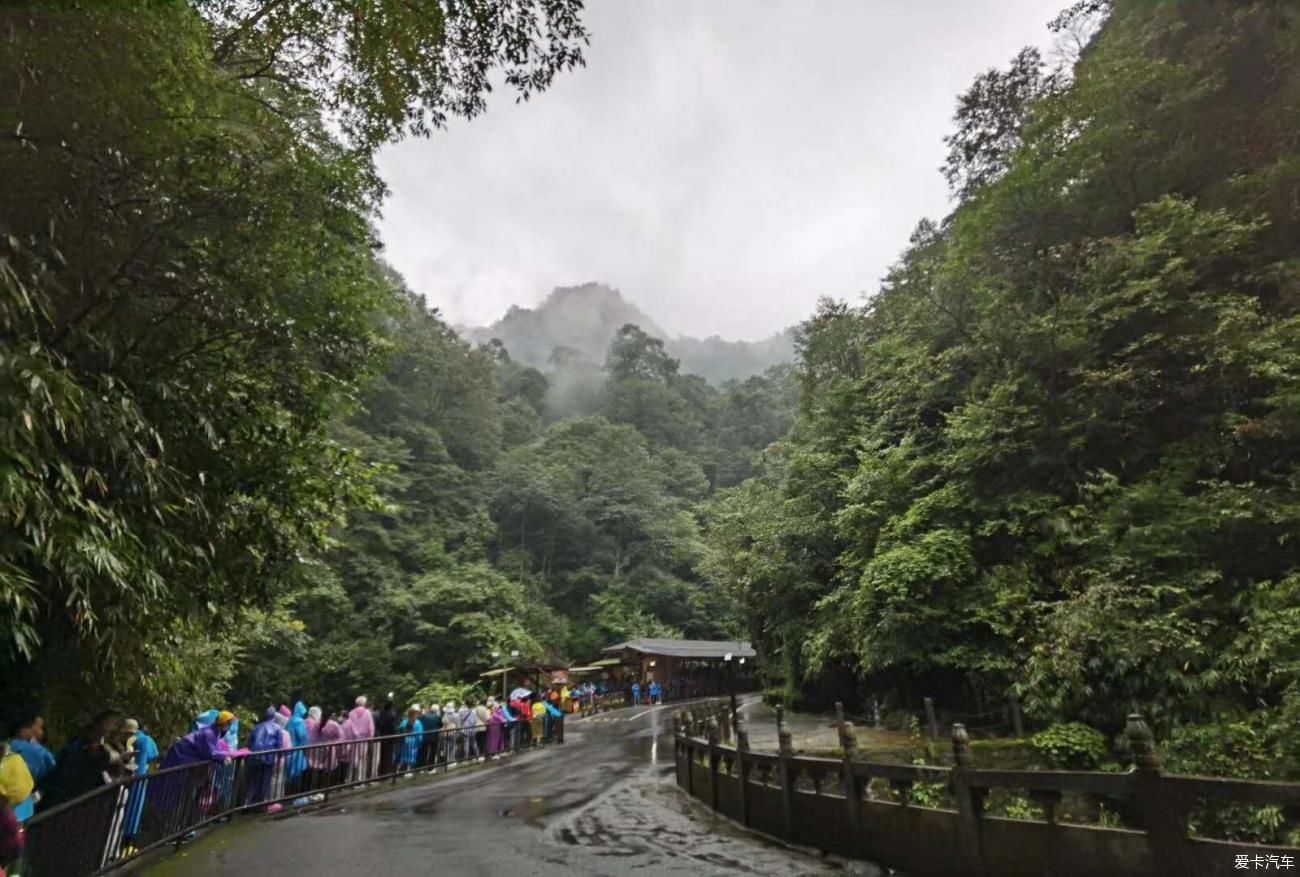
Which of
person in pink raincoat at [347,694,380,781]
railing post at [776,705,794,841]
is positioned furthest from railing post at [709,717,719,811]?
person in pink raincoat at [347,694,380,781]

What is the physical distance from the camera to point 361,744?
12398 mm

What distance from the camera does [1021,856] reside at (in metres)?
5.10

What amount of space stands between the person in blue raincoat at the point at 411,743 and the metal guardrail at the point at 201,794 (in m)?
0.02

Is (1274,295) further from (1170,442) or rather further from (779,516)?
(779,516)

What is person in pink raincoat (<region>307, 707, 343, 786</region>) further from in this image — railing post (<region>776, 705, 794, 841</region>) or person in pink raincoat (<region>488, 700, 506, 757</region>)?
railing post (<region>776, 705, 794, 841</region>)

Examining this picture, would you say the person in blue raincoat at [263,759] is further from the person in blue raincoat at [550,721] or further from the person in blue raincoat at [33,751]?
the person in blue raincoat at [550,721]

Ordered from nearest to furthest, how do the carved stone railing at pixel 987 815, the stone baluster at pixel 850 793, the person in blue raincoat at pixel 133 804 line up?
the carved stone railing at pixel 987 815 < the person in blue raincoat at pixel 133 804 < the stone baluster at pixel 850 793

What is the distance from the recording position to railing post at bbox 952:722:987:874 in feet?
17.7

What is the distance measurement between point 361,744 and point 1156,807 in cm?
1161

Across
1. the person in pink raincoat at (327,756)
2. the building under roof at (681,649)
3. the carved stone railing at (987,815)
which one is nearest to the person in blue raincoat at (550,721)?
the person in pink raincoat at (327,756)

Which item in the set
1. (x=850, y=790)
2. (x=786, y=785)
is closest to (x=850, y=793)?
(x=850, y=790)

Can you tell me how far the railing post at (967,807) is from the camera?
540 centimetres

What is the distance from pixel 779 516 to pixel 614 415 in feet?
182

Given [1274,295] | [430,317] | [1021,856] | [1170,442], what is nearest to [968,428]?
[1170,442]
